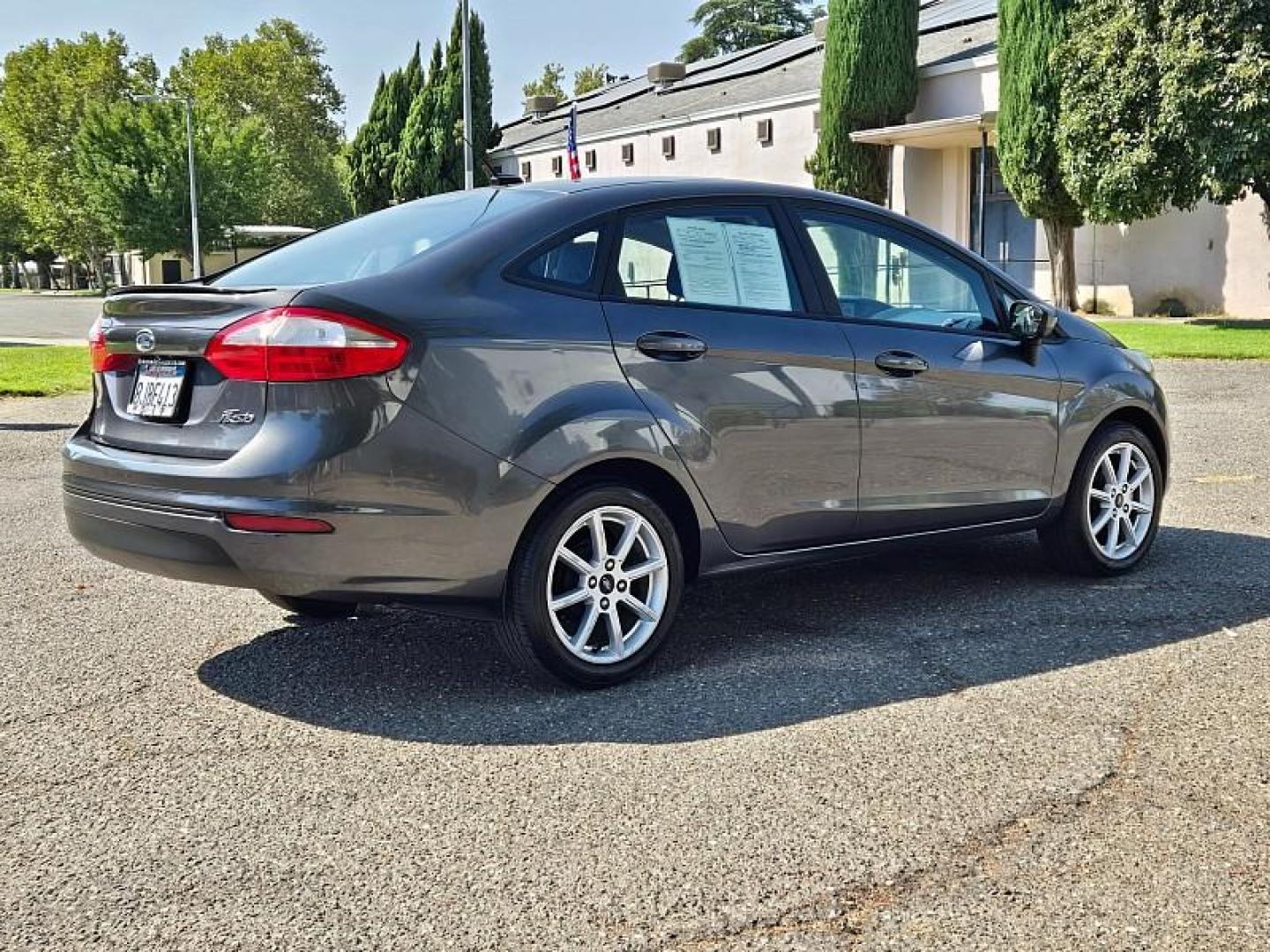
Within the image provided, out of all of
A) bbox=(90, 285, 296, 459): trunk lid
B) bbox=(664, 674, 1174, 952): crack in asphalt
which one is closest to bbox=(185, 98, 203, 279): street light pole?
bbox=(90, 285, 296, 459): trunk lid

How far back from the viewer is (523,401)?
4148 millimetres

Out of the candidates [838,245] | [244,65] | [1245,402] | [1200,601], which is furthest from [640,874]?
[244,65]

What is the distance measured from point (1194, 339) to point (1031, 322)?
658 inches

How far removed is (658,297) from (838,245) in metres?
0.94

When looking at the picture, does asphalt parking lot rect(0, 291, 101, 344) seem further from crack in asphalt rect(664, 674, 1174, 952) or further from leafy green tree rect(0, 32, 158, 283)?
leafy green tree rect(0, 32, 158, 283)

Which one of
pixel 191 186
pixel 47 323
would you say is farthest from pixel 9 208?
pixel 47 323

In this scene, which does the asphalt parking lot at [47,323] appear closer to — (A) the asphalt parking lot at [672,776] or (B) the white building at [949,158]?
(B) the white building at [949,158]

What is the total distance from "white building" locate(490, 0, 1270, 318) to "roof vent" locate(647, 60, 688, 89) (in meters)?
1.77

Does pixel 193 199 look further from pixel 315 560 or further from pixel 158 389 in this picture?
pixel 315 560

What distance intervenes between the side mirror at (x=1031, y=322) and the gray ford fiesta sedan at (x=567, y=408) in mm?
19

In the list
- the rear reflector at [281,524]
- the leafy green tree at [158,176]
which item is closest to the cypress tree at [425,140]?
the leafy green tree at [158,176]

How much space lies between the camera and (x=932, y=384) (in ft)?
17.1

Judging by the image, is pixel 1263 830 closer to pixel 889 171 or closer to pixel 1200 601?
pixel 1200 601

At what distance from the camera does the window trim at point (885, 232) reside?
5.05 metres
